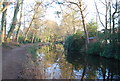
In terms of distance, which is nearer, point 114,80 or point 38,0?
point 114,80

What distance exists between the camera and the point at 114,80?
7434mm

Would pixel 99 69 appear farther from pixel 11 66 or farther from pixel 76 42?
pixel 76 42

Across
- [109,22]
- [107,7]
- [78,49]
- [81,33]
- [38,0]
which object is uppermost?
[38,0]

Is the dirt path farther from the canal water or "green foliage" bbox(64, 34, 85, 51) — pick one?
"green foliage" bbox(64, 34, 85, 51)

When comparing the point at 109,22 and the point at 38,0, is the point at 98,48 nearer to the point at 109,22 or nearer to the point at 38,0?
the point at 109,22

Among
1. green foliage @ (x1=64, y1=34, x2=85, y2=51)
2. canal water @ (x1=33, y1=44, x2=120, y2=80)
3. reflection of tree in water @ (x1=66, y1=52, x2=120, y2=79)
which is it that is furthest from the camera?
green foliage @ (x1=64, y1=34, x2=85, y2=51)

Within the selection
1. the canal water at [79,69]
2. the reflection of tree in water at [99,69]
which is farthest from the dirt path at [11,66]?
the reflection of tree in water at [99,69]

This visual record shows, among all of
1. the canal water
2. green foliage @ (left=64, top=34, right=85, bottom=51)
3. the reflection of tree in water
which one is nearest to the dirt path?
the canal water

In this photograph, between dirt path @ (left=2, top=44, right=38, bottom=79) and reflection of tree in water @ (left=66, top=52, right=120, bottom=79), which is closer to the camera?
dirt path @ (left=2, top=44, right=38, bottom=79)

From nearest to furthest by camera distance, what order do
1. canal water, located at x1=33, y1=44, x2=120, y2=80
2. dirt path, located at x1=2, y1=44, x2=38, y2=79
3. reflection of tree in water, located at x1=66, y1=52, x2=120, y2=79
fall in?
dirt path, located at x1=2, y1=44, x2=38, y2=79 < canal water, located at x1=33, y1=44, x2=120, y2=80 < reflection of tree in water, located at x1=66, y1=52, x2=120, y2=79

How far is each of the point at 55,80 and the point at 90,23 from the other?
28.1 meters

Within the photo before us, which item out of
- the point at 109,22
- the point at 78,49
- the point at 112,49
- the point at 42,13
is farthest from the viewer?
the point at 42,13

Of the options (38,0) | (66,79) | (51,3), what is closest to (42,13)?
(38,0)

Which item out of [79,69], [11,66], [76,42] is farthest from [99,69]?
[76,42]
